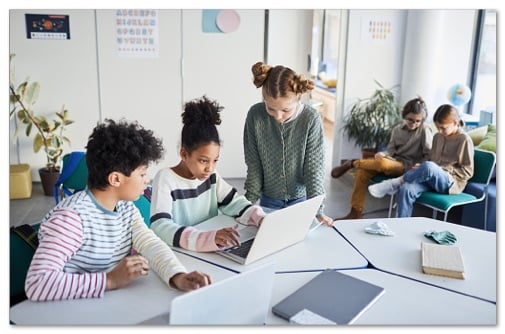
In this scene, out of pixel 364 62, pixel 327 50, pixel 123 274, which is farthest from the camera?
pixel 327 50

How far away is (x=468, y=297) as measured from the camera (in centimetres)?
136

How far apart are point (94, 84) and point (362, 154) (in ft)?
7.05

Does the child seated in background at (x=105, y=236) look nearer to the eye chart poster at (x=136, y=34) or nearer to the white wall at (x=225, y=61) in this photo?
the white wall at (x=225, y=61)

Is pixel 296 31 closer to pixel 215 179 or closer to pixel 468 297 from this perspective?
pixel 215 179

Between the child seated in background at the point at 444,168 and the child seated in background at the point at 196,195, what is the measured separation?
158cm

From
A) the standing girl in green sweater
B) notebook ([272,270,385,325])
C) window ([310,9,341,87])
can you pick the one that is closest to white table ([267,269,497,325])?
notebook ([272,270,385,325])

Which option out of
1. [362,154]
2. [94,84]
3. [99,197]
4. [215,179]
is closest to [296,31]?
[362,154]

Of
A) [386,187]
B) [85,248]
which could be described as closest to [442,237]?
[85,248]

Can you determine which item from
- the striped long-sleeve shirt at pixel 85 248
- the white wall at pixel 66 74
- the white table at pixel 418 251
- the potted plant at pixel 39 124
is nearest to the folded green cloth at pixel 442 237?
the white table at pixel 418 251

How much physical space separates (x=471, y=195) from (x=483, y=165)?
20cm

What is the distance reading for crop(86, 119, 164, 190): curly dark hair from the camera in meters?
1.35

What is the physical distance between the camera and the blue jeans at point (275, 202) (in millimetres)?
2072

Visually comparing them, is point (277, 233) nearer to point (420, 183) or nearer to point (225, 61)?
point (420, 183)

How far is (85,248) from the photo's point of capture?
133cm
